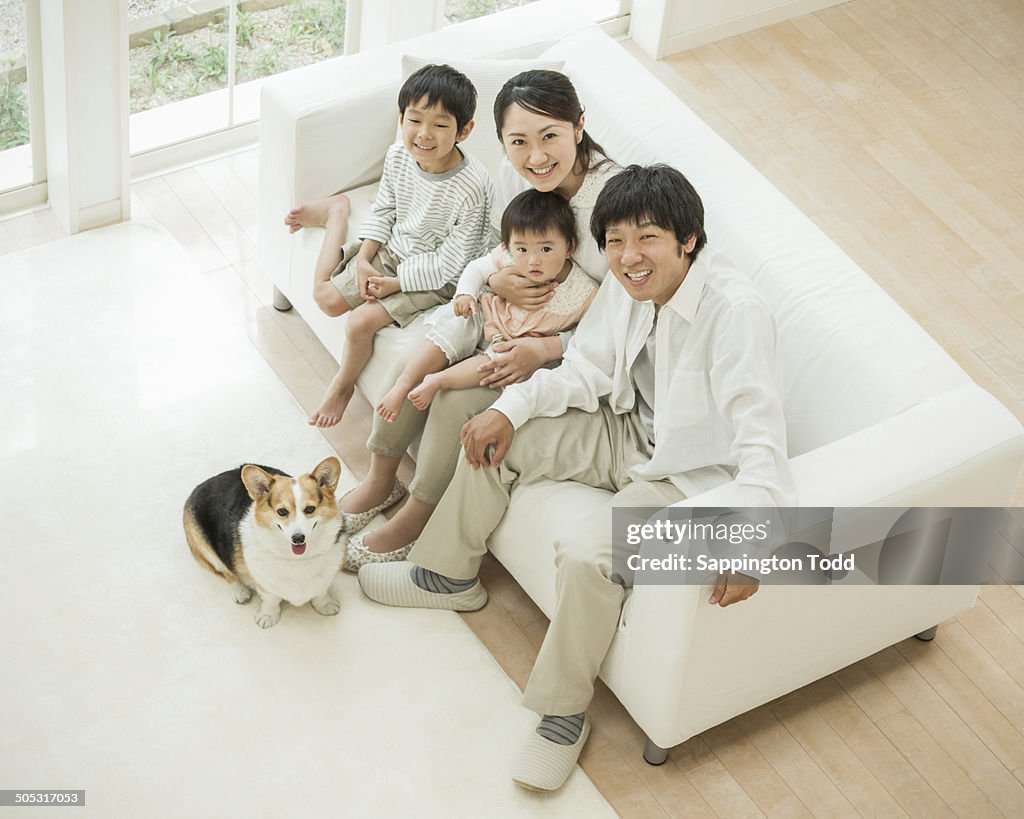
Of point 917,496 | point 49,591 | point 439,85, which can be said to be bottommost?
point 49,591

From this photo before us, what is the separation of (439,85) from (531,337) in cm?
54

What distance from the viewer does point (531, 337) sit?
285cm

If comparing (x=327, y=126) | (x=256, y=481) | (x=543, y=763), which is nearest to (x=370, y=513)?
(x=256, y=481)

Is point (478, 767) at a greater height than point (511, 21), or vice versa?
point (511, 21)

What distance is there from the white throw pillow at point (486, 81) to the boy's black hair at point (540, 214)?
400 mm

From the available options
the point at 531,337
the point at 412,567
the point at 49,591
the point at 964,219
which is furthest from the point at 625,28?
the point at 49,591

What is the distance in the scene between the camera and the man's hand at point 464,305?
287cm

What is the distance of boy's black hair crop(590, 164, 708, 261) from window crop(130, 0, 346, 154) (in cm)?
175

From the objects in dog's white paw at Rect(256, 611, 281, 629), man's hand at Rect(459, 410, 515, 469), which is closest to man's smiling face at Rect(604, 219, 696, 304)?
man's hand at Rect(459, 410, 515, 469)

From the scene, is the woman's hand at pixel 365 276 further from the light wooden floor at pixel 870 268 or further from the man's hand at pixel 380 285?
the light wooden floor at pixel 870 268

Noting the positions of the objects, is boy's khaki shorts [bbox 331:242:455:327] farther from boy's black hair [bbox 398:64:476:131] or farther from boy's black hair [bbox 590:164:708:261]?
boy's black hair [bbox 590:164:708:261]

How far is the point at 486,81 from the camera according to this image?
10.2 feet

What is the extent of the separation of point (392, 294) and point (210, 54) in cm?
124

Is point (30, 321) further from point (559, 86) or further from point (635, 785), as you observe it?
point (635, 785)
